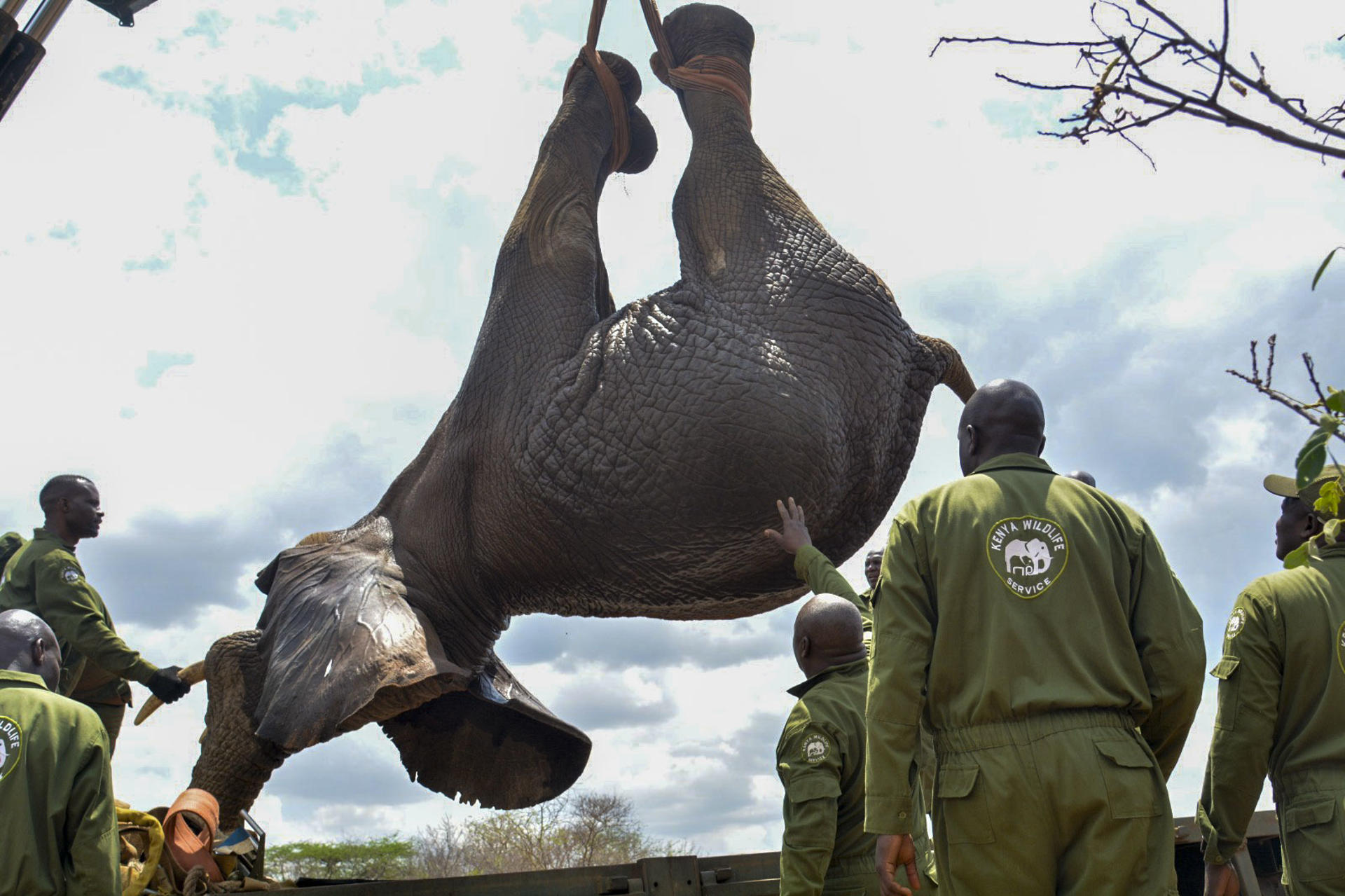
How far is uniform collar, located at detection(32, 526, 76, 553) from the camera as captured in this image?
6244 millimetres

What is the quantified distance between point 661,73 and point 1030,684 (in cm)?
402

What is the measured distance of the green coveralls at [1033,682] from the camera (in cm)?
261

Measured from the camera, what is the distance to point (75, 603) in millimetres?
6016

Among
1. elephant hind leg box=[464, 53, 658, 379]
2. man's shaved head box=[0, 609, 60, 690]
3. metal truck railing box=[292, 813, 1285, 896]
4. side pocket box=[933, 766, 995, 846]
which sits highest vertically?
elephant hind leg box=[464, 53, 658, 379]

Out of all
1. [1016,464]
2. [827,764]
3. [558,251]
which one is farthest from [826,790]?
[558,251]

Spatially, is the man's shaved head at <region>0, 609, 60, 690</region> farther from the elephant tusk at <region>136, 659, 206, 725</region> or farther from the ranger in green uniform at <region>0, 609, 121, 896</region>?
the elephant tusk at <region>136, 659, 206, 725</region>

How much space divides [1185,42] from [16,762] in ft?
11.2

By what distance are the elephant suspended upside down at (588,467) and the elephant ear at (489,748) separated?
12mm

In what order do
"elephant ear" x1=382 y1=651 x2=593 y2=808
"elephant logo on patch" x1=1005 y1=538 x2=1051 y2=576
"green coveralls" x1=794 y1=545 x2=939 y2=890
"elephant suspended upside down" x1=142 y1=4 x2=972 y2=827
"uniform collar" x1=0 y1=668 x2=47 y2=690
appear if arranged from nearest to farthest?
"elephant logo on patch" x1=1005 y1=538 x2=1051 y2=576
"green coveralls" x1=794 y1=545 x2=939 y2=890
"uniform collar" x1=0 y1=668 x2=47 y2=690
"elephant suspended upside down" x1=142 y1=4 x2=972 y2=827
"elephant ear" x1=382 y1=651 x2=593 y2=808

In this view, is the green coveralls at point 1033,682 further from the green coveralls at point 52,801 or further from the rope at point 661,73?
the rope at point 661,73

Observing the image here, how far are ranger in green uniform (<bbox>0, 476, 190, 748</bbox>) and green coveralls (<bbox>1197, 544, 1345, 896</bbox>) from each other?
4.70 metres

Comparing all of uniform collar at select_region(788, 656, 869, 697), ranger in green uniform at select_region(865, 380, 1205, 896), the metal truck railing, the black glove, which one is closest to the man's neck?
the black glove

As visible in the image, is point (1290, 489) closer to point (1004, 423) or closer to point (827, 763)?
point (1004, 423)

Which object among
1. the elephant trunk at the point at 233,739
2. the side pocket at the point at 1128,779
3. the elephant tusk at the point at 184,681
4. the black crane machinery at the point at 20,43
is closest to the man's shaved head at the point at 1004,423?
the side pocket at the point at 1128,779
